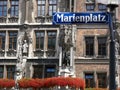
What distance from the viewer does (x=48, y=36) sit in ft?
111

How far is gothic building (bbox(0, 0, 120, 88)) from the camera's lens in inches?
1287

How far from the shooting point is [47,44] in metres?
33.8

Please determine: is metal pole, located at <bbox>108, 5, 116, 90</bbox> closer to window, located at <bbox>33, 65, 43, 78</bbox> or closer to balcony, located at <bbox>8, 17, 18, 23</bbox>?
window, located at <bbox>33, 65, 43, 78</bbox>

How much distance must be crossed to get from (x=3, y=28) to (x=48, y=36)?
176 inches

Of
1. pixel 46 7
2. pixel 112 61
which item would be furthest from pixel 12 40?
pixel 112 61

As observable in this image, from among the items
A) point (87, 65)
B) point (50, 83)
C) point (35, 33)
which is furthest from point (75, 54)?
point (50, 83)

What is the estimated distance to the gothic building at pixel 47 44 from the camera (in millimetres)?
32688

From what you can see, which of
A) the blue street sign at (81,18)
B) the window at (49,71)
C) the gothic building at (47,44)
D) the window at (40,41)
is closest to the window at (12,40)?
the gothic building at (47,44)

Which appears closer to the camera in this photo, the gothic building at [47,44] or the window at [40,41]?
the gothic building at [47,44]

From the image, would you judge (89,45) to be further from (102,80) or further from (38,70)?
(38,70)

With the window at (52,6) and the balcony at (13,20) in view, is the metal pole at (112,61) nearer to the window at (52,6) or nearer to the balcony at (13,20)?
the window at (52,6)

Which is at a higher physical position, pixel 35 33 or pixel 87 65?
pixel 35 33

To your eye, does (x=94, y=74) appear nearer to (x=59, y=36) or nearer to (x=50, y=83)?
(x=59, y=36)

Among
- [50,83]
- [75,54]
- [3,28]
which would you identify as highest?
[3,28]
